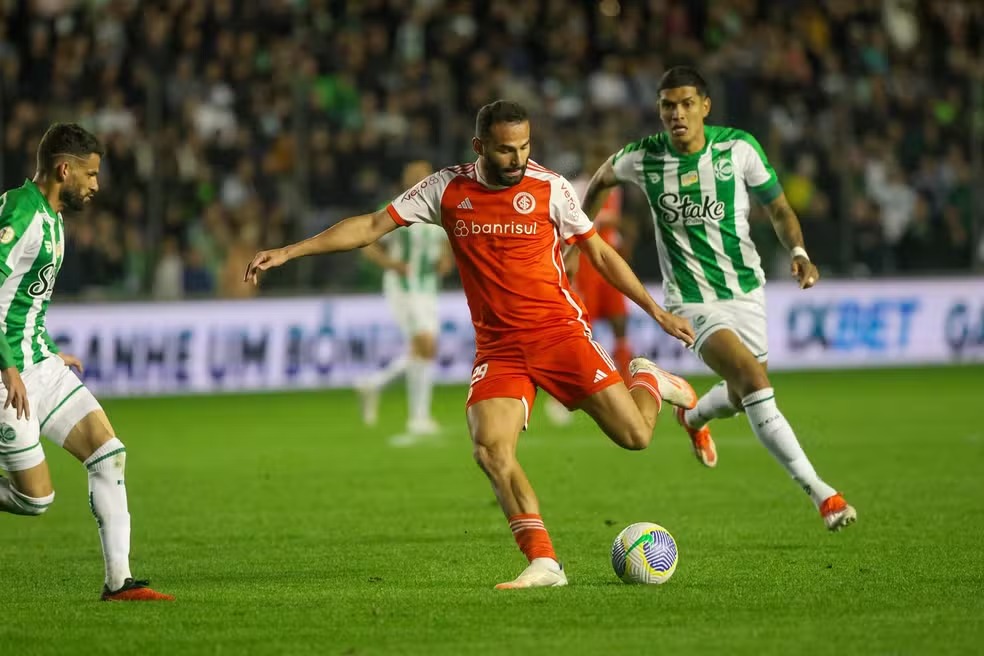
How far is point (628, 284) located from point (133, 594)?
2.66m

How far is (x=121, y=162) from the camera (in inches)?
821

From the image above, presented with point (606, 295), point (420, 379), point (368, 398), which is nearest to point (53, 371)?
point (420, 379)

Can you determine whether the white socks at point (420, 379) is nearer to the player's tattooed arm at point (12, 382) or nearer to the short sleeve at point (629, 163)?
the short sleeve at point (629, 163)

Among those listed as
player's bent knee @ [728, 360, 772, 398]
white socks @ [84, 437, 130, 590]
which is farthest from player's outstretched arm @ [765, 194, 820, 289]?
white socks @ [84, 437, 130, 590]

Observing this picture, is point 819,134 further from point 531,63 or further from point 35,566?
point 35,566

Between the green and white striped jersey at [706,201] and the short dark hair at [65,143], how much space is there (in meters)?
3.30

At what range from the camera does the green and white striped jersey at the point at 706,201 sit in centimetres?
955

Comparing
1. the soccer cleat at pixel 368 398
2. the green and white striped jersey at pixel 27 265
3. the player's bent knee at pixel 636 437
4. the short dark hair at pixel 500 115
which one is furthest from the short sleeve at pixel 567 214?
the soccer cleat at pixel 368 398

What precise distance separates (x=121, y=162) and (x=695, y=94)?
12893 mm

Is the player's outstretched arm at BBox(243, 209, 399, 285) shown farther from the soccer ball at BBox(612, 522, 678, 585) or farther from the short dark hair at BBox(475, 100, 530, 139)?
the soccer ball at BBox(612, 522, 678, 585)

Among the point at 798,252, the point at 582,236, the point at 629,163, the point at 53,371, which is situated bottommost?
the point at 53,371

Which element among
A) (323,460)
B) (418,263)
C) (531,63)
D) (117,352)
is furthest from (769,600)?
(531,63)

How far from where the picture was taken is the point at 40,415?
24.5 feet

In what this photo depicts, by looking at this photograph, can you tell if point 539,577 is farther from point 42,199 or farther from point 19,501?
point 42,199
